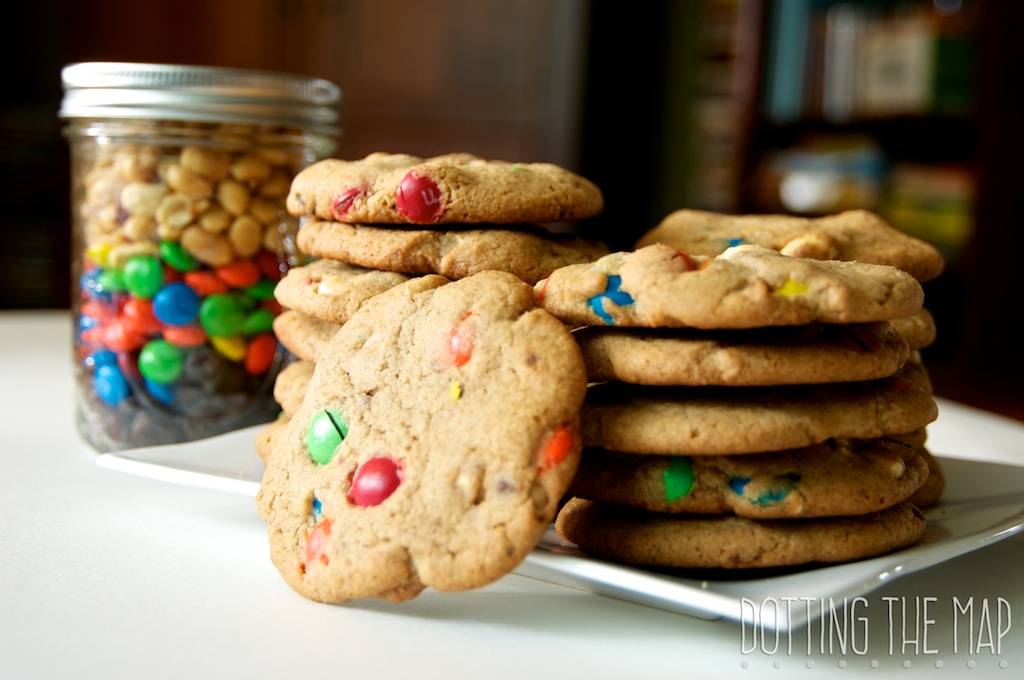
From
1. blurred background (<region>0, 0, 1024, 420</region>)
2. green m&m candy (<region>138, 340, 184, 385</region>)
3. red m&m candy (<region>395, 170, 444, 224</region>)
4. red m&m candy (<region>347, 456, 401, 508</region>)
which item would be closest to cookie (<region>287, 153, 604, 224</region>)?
red m&m candy (<region>395, 170, 444, 224</region>)

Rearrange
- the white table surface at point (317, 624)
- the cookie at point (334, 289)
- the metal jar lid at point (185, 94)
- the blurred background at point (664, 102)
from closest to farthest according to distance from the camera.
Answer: the white table surface at point (317, 624)
the cookie at point (334, 289)
the metal jar lid at point (185, 94)
the blurred background at point (664, 102)

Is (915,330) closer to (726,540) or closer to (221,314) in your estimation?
(726,540)

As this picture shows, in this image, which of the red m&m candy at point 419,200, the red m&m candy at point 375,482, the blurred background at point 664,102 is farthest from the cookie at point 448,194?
the blurred background at point 664,102

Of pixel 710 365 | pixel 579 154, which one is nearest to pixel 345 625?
pixel 710 365

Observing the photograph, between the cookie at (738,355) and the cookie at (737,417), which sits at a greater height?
the cookie at (738,355)

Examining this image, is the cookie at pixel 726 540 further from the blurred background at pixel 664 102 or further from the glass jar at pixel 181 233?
the blurred background at pixel 664 102

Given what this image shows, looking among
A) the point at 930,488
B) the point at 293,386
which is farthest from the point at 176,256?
the point at 930,488

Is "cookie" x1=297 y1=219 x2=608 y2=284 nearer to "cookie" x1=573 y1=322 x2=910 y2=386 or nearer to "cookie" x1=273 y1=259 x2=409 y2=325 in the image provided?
"cookie" x1=273 y1=259 x2=409 y2=325
